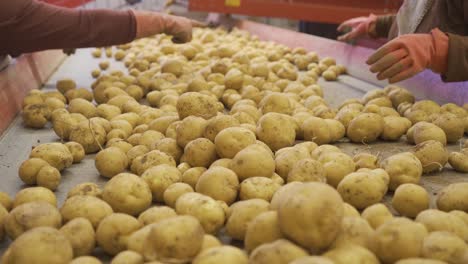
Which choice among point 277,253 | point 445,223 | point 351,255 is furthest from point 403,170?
point 277,253

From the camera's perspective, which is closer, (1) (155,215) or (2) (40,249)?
A: (2) (40,249)

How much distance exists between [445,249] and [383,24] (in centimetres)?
245

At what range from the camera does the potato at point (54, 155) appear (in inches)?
64.2

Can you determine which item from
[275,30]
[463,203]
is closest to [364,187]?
[463,203]

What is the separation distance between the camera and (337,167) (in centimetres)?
143

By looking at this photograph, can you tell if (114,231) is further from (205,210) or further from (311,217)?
(311,217)

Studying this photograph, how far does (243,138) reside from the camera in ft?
5.01

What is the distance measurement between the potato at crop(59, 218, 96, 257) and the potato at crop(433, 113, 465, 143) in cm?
146

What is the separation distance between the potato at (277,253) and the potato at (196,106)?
3.21ft

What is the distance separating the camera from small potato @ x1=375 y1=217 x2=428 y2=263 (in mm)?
985

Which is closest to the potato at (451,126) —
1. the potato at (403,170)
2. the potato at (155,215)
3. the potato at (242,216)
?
the potato at (403,170)

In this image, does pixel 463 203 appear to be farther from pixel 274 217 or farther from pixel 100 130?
pixel 100 130

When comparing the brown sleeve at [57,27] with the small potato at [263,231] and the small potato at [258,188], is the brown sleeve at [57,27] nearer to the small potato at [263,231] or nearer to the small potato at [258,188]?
the small potato at [258,188]

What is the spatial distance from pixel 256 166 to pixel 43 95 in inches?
61.4
